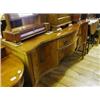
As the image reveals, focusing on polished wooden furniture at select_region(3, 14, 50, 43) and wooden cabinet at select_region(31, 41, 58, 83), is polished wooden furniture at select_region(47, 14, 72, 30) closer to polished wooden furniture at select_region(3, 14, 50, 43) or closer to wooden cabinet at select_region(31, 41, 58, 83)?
polished wooden furniture at select_region(3, 14, 50, 43)

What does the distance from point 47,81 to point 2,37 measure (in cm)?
93

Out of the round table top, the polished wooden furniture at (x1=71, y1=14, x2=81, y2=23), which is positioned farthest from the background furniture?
the polished wooden furniture at (x1=71, y1=14, x2=81, y2=23)

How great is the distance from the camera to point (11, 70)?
115cm

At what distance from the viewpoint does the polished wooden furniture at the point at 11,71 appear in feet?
3.33

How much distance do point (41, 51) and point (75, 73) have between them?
3.07 ft

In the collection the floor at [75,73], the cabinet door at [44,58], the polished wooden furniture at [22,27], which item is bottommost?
the floor at [75,73]

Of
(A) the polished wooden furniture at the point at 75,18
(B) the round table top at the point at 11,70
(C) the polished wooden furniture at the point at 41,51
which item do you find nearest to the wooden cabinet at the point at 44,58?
(C) the polished wooden furniture at the point at 41,51

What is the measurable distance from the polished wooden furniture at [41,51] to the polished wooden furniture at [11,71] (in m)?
0.09

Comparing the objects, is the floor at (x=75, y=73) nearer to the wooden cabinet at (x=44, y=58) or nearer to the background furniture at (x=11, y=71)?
the wooden cabinet at (x=44, y=58)

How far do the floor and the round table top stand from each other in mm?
743
